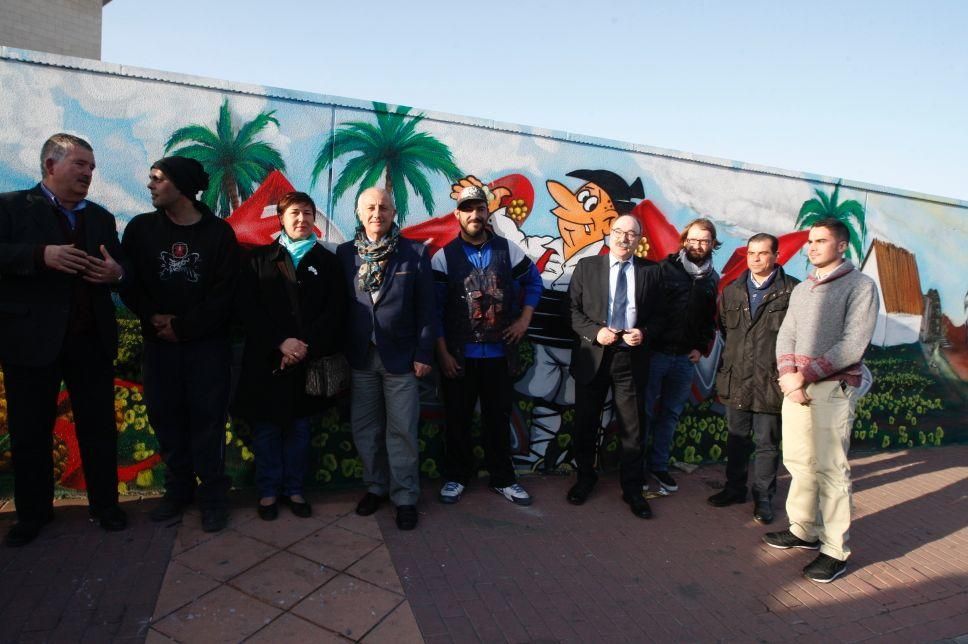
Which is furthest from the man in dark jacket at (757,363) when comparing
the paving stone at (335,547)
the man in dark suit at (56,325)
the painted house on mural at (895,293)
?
the man in dark suit at (56,325)

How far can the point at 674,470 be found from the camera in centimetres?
510

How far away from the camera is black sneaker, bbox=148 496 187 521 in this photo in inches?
138

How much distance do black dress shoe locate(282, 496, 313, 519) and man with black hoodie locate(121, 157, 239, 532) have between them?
39 cm

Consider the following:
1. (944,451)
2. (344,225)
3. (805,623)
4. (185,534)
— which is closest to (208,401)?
(185,534)

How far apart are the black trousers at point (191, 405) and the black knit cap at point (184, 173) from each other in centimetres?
88

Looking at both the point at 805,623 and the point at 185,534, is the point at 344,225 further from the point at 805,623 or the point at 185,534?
the point at 805,623

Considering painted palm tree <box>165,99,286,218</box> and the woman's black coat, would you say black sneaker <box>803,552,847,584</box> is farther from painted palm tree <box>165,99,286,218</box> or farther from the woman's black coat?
painted palm tree <box>165,99,286,218</box>

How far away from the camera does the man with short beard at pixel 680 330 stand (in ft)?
14.4

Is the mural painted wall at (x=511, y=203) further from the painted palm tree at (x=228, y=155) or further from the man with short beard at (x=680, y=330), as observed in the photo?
the man with short beard at (x=680, y=330)

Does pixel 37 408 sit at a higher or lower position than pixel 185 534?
higher

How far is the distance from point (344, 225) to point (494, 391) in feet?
5.14

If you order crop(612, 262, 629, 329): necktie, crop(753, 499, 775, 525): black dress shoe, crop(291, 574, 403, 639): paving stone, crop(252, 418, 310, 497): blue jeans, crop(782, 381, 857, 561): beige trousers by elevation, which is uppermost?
crop(612, 262, 629, 329): necktie

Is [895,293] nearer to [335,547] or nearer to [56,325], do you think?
[335,547]

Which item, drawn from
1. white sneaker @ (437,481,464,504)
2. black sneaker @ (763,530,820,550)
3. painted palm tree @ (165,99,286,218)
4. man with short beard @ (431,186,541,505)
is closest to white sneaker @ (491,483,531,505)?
man with short beard @ (431,186,541,505)
